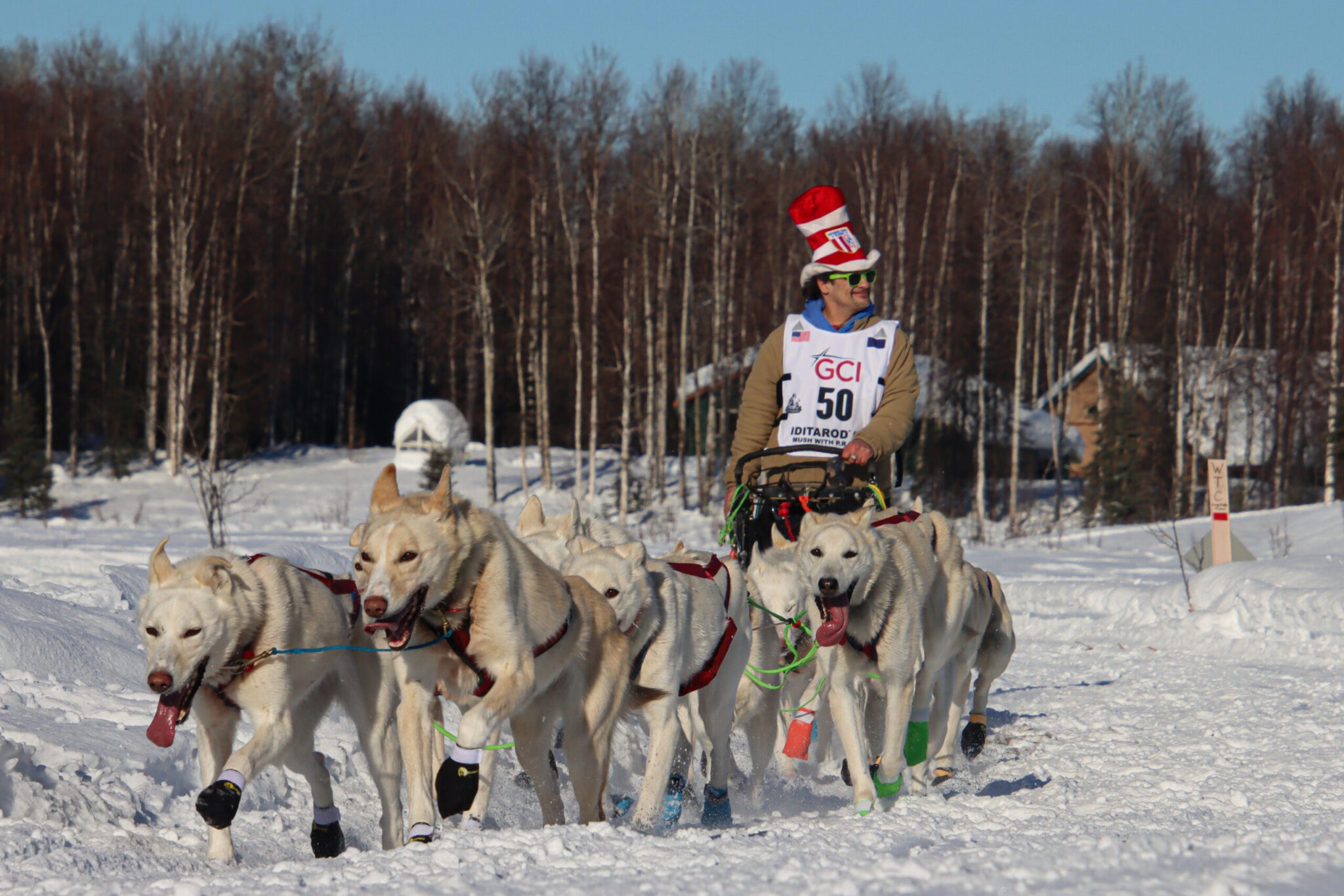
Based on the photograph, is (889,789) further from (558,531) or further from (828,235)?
(828,235)

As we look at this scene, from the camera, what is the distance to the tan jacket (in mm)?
4859

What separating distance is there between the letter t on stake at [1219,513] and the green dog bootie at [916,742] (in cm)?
637

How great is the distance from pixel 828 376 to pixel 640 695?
1729mm

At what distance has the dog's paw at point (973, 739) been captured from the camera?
550 centimetres

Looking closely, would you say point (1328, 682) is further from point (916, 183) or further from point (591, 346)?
point (916, 183)

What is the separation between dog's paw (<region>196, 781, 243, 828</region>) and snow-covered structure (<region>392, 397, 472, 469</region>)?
2185cm

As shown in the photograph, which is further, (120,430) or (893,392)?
(120,430)

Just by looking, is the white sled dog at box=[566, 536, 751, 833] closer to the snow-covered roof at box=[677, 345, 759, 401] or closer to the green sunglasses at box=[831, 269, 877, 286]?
the green sunglasses at box=[831, 269, 877, 286]

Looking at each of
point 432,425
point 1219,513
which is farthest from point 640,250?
point 1219,513

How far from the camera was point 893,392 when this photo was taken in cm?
501

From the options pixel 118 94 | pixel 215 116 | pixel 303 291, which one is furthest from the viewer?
pixel 303 291

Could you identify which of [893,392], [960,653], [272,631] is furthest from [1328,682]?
[272,631]

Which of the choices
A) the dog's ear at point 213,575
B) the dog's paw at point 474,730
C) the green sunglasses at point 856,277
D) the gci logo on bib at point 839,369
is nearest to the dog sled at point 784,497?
the gci logo on bib at point 839,369

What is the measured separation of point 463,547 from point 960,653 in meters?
2.74
